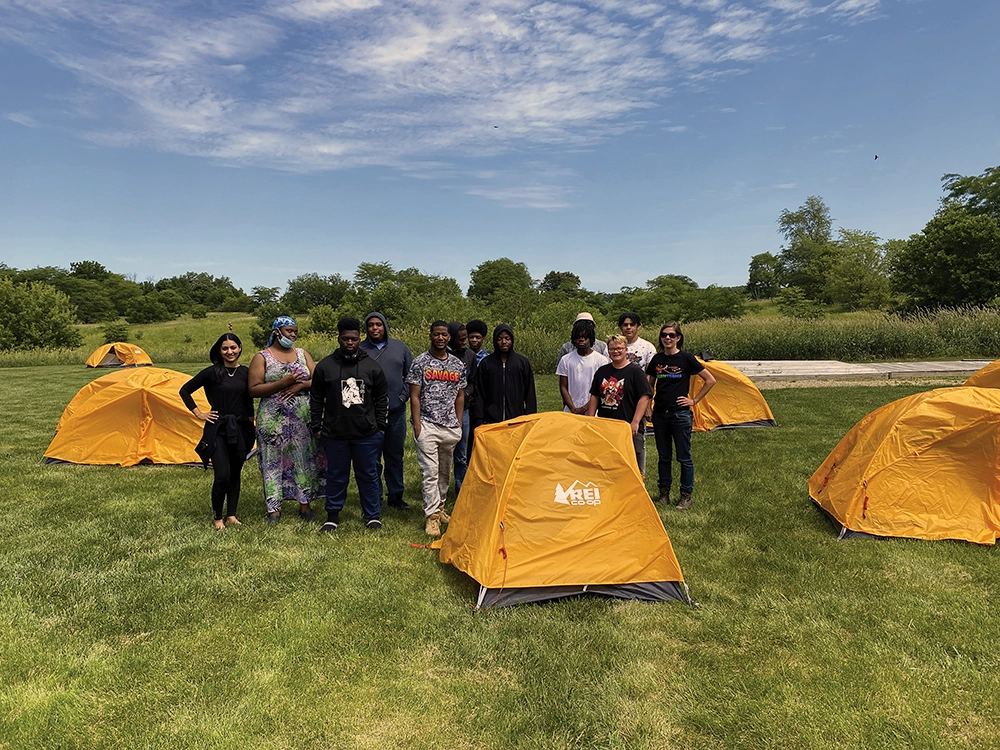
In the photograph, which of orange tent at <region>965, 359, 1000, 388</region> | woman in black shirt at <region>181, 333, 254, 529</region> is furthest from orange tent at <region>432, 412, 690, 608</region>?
orange tent at <region>965, 359, 1000, 388</region>

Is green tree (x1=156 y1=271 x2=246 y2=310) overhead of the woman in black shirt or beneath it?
overhead

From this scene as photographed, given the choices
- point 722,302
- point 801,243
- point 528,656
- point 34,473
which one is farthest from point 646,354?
point 801,243

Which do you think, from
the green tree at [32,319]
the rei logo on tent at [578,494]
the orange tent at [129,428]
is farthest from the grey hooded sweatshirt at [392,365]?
the green tree at [32,319]

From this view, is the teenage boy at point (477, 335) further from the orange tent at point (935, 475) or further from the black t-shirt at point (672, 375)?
the orange tent at point (935, 475)

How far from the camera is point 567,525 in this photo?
4.25 metres

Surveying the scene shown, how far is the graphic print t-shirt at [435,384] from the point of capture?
557 cm

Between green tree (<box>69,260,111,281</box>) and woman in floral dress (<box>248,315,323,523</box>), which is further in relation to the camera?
green tree (<box>69,260,111,281</box>)

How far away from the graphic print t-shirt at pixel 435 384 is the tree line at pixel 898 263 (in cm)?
2867

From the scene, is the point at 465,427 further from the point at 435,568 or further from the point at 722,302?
the point at 722,302

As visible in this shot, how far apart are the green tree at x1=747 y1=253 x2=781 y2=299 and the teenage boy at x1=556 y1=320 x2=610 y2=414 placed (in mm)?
77665

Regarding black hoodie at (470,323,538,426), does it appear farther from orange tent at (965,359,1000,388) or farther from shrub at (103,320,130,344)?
shrub at (103,320,130,344)

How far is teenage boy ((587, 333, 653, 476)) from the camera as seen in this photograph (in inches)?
216

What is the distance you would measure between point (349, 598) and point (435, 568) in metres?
0.77

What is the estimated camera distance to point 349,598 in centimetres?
417
